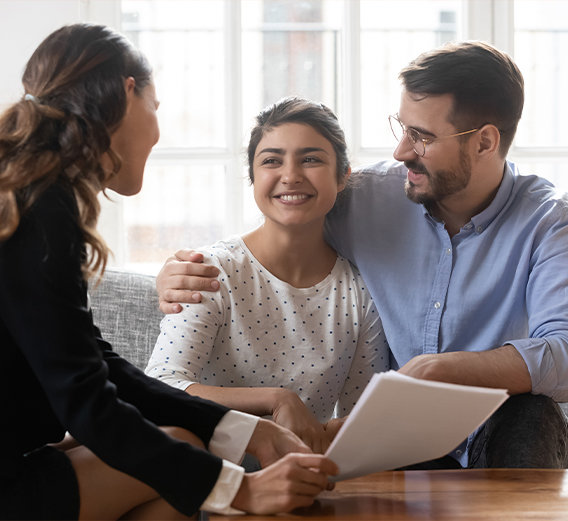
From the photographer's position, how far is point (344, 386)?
1.93m

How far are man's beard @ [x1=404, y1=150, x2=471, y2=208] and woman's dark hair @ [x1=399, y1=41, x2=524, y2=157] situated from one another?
0.35ft

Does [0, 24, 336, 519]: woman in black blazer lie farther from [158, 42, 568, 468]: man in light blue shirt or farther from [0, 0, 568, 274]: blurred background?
[0, 0, 568, 274]: blurred background

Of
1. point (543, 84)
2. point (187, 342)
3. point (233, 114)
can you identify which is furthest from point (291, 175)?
point (543, 84)

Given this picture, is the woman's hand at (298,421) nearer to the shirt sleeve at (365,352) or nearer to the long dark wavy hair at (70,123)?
the shirt sleeve at (365,352)

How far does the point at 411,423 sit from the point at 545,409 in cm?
62

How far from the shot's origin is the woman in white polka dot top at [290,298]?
1.81 meters

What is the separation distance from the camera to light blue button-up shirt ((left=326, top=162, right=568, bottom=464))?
1823mm

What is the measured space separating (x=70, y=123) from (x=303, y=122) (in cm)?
77

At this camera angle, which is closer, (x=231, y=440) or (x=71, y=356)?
(x=71, y=356)

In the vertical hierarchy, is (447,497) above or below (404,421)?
below

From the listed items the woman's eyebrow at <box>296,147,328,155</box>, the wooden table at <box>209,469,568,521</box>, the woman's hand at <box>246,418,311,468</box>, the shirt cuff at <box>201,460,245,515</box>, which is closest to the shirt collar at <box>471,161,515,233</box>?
the woman's eyebrow at <box>296,147,328,155</box>

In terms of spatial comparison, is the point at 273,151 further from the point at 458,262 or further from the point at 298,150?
the point at 458,262

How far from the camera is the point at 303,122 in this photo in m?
1.86

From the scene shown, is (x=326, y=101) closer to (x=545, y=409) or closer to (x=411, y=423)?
(x=545, y=409)
